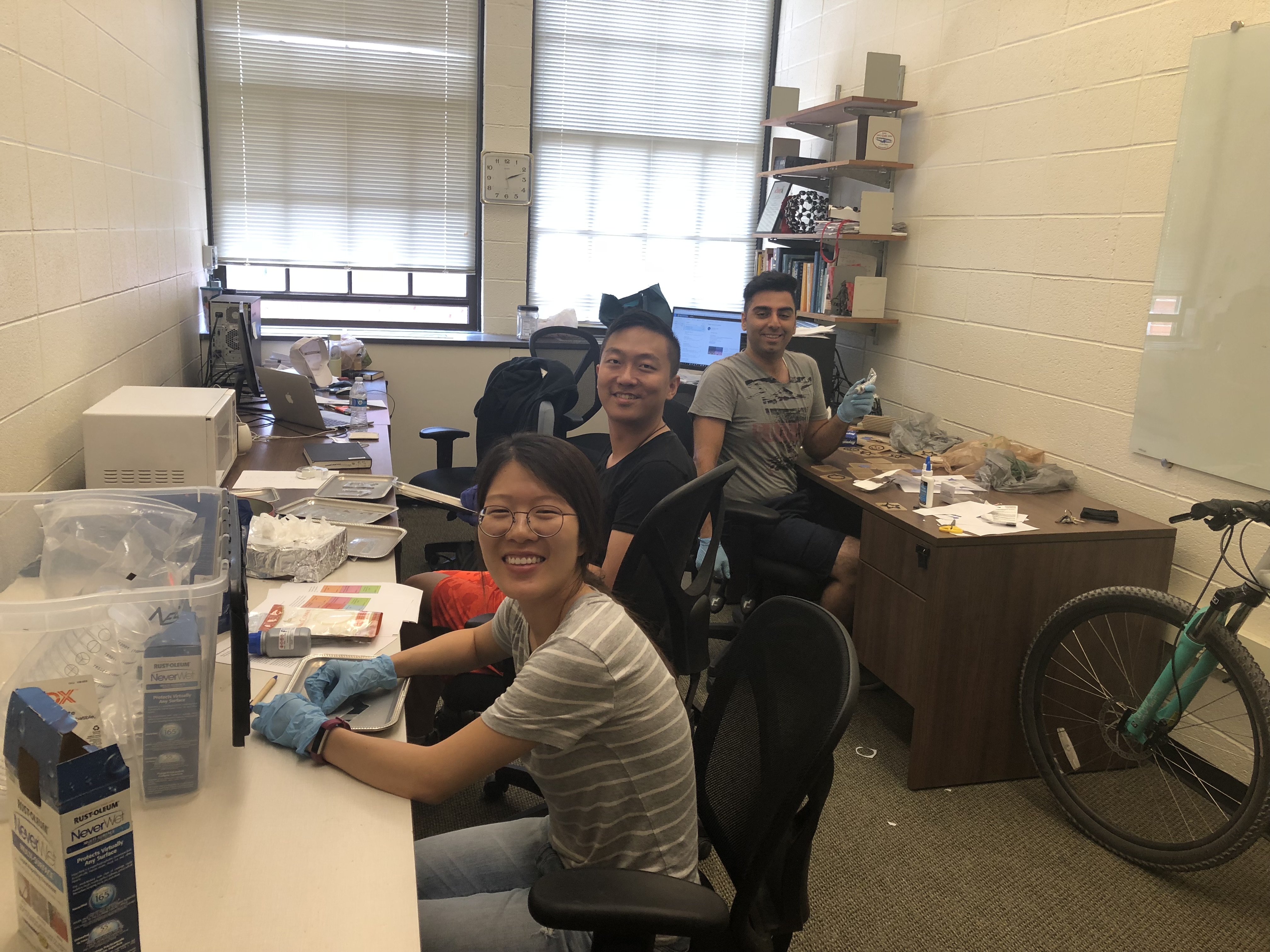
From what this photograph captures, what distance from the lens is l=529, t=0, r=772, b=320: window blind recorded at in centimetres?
507

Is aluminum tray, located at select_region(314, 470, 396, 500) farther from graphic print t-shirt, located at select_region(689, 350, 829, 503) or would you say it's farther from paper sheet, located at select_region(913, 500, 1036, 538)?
paper sheet, located at select_region(913, 500, 1036, 538)

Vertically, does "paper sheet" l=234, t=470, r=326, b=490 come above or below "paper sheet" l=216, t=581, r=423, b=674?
above

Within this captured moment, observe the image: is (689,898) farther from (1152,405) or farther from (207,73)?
(207,73)

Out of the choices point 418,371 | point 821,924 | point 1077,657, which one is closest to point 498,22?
point 418,371

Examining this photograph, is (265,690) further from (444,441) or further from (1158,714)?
(444,441)

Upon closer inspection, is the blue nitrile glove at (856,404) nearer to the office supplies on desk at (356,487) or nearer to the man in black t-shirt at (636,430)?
the man in black t-shirt at (636,430)

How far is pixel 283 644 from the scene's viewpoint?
157cm

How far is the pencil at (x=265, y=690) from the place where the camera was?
1410 mm

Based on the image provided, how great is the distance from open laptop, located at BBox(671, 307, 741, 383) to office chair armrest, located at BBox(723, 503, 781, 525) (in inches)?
67.5

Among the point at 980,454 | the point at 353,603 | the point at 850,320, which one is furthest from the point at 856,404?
the point at 353,603

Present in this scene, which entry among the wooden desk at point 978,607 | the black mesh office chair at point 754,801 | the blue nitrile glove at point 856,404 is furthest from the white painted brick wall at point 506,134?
the black mesh office chair at point 754,801

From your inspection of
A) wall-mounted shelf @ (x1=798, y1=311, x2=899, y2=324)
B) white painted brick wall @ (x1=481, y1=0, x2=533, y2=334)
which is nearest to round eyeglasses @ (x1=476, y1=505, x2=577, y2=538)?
wall-mounted shelf @ (x1=798, y1=311, x2=899, y2=324)

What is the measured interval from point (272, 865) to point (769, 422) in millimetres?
2410

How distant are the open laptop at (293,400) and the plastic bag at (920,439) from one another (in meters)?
2.09
